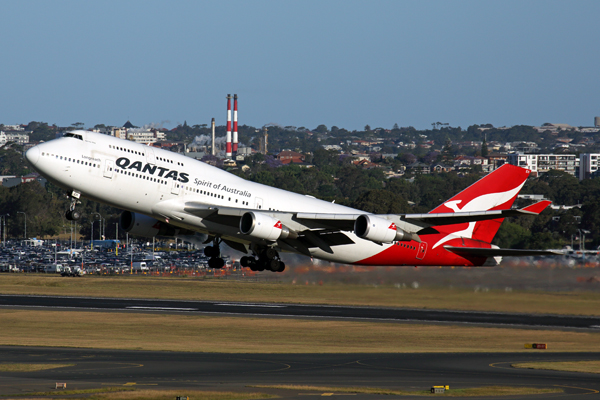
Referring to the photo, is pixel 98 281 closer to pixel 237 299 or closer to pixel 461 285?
pixel 237 299

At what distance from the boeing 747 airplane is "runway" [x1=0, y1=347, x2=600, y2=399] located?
6.82 meters

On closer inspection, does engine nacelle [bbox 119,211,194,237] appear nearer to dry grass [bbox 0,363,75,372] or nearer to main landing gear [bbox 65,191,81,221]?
main landing gear [bbox 65,191,81,221]

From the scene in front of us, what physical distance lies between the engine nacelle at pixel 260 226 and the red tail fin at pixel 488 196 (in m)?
15.9

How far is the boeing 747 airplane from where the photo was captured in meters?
46.9

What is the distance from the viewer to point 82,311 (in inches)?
3356

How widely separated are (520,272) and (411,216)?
75.1 feet

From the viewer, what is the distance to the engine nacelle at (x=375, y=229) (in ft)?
161

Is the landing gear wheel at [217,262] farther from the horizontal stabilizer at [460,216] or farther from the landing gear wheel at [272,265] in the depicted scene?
the horizontal stabilizer at [460,216]

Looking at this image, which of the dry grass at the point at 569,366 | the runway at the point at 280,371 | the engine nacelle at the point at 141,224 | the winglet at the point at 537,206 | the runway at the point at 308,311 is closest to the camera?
the runway at the point at 280,371

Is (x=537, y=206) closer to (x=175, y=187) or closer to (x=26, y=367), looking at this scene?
(x=175, y=187)

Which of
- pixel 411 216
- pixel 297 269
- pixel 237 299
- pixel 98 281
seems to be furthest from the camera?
pixel 98 281

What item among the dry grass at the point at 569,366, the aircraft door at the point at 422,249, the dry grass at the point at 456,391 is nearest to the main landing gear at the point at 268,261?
the dry grass at the point at 456,391

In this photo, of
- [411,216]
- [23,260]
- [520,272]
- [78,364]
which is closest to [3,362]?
[78,364]

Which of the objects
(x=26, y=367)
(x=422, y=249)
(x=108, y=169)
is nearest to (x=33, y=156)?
(x=108, y=169)
